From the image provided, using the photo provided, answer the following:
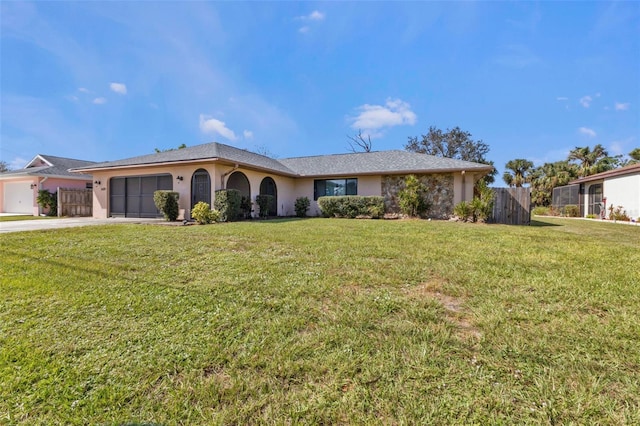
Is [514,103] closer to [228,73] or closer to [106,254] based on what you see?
[228,73]

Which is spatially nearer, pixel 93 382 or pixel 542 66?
pixel 93 382

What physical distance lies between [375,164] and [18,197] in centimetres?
2482

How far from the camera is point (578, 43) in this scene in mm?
10609

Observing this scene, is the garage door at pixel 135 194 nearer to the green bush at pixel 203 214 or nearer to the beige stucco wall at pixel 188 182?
the beige stucco wall at pixel 188 182

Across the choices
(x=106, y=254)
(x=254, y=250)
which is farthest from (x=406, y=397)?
(x=106, y=254)

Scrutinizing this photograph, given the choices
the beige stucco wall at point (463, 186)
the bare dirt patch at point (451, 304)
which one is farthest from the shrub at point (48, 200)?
the beige stucco wall at point (463, 186)

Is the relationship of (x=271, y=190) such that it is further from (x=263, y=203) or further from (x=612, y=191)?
(x=612, y=191)

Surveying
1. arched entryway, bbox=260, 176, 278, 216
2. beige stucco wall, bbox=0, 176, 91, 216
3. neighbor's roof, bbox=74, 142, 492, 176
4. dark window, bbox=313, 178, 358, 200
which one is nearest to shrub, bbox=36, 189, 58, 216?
beige stucco wall, bbox=0, 176, 91, 216

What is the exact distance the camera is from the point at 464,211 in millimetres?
12570

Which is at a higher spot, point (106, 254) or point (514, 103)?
point (514, 103)

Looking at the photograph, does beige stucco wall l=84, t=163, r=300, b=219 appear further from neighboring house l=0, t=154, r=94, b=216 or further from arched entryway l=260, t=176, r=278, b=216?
neighboring house l=0, t=154, r=94, b=216

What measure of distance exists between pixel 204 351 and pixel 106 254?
4.26 m

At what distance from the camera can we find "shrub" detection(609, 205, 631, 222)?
15425mm

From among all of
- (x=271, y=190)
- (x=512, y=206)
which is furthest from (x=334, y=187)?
(x=512, y=206)
